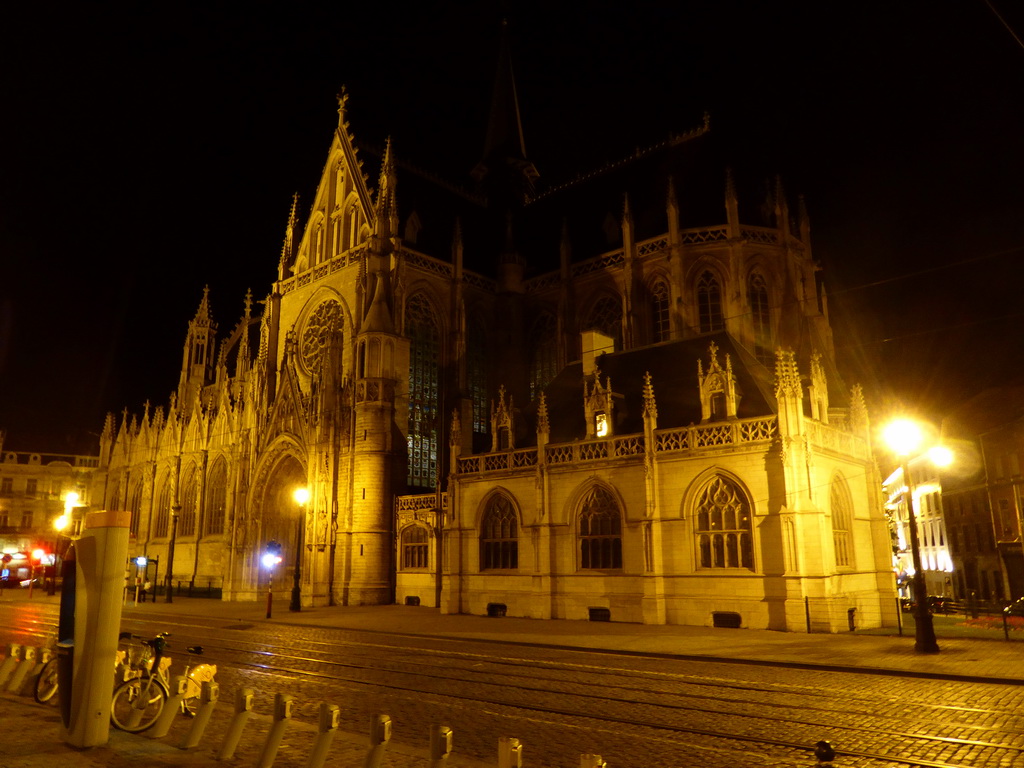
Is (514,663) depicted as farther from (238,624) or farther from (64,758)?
(238,624)

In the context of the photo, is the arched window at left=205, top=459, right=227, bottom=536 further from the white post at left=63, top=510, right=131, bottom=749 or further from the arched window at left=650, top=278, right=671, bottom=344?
the white post at left=63, top=510, right=131, bottom=749

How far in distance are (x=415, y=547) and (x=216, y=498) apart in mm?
19225

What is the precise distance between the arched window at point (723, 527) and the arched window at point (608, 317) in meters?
17.2

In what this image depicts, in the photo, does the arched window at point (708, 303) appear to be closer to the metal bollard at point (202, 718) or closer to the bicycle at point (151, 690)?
the bicycle at point (151, 690)

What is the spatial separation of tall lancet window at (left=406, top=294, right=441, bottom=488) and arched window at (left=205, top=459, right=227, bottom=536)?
574 inches

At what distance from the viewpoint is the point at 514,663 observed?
1578 centimetres

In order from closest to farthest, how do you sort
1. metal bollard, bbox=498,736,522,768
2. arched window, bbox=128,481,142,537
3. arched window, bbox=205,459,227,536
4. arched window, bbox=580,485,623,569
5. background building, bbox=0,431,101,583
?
metal bollard, bbox=498,736,522,768, arched window, bbox=580,485,623,569, arched window, bbox=205,459,227,536, arched window, bbox=128,481,142,537, background building, bbox=0,431,101,583

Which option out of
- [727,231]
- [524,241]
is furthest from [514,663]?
[524,241]

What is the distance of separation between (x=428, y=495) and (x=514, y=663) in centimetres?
1883

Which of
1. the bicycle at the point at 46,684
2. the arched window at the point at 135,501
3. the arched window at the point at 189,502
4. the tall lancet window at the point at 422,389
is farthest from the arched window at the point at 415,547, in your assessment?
the arched window at the point at 135,501


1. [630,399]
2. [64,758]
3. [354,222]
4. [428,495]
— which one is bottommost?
[64,758]

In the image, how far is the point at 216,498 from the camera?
157 feet

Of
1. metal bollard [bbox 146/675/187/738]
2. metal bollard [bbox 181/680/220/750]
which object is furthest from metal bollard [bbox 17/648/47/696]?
metal bollard [bbox 181/680/220/750]

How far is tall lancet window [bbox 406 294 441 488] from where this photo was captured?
131ft
